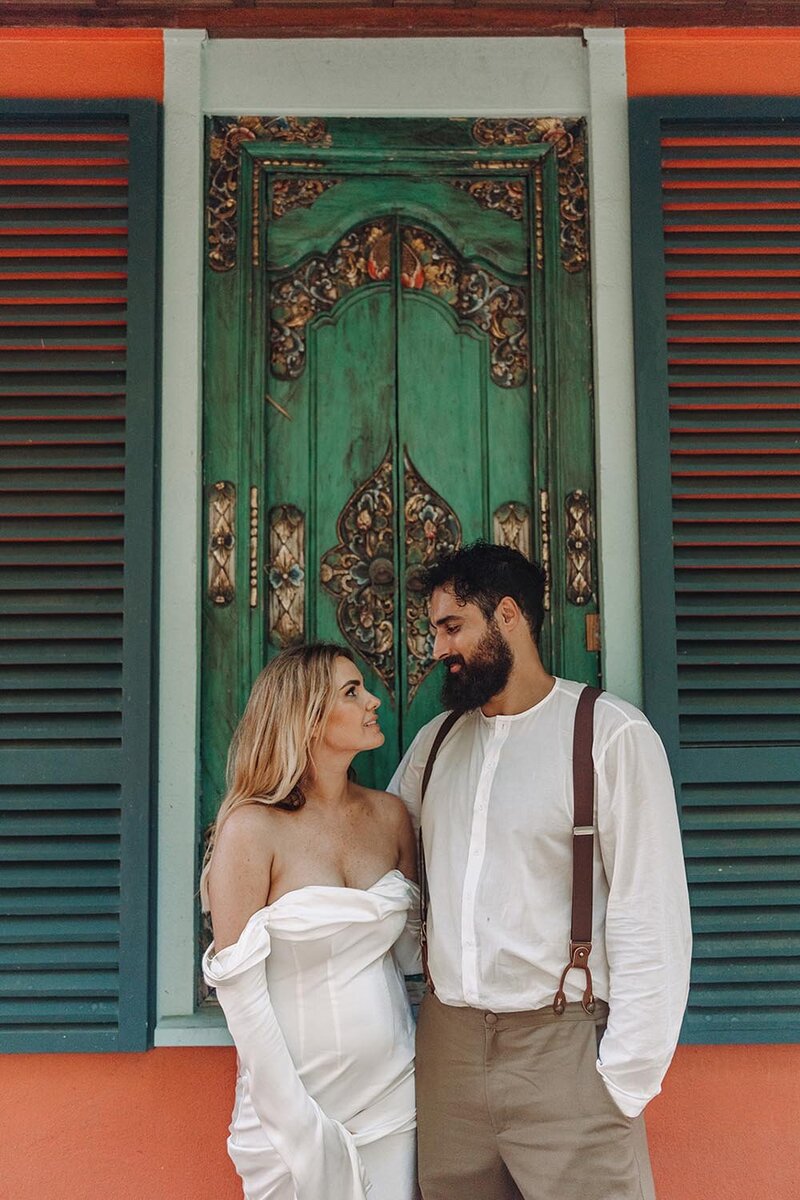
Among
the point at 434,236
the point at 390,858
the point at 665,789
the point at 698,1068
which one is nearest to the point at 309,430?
the point at 434,236

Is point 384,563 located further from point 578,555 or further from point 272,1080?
point 272,1080

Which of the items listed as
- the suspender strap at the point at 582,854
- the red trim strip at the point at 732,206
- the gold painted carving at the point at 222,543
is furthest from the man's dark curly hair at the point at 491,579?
the red trim strip at the point at 732,206

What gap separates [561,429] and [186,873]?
158 cm

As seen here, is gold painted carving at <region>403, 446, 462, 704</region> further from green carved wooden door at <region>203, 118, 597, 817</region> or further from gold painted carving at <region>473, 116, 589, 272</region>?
gold painted carving at <region>473, 116, 589, 272</region>

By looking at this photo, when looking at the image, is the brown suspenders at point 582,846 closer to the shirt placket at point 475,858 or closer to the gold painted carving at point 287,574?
the shirt placket at point 475,858

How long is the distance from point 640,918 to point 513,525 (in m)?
1.18

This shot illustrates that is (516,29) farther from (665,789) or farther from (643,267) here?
(665,789)

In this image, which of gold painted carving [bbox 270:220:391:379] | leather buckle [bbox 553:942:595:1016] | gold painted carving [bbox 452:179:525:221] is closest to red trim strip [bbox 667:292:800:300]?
gold painted carving [bbox 452:179:525:221]

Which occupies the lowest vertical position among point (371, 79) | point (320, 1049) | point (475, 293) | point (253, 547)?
point (320, 1049)

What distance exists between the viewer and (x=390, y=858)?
2.55 metres

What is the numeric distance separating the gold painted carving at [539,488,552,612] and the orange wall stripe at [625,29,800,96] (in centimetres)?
119

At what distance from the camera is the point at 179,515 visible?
2873 mm

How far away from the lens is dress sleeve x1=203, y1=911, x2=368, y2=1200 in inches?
86.7

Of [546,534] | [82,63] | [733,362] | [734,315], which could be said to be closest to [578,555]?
[546,534]
